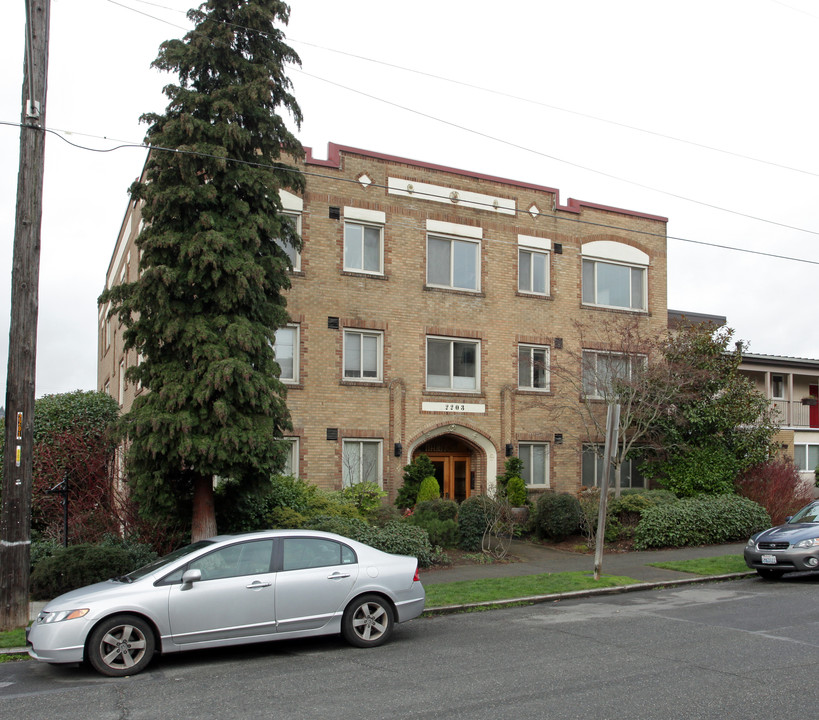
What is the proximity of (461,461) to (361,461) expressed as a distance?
3589mm

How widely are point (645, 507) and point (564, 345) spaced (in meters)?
6.04

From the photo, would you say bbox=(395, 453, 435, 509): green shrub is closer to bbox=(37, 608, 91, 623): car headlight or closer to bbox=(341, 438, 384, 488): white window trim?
bbox=(341, 438, 384, 488): white window trim

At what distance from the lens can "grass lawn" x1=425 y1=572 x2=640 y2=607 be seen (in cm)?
1232

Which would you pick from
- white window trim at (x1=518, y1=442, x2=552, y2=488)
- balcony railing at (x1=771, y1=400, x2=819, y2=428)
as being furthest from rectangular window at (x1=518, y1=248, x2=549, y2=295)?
balcony railing at (x1=771, y1=400, x2=819, y2=428)

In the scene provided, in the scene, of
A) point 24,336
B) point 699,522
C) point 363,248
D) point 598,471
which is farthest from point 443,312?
point 24,336

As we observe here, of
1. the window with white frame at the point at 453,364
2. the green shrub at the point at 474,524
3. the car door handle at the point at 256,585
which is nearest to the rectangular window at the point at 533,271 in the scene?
the window with white frame at the point at 453,364

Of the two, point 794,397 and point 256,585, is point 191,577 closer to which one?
A: point 256,585

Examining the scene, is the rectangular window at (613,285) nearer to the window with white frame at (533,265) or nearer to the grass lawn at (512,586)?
the window with white frame at (533,265)

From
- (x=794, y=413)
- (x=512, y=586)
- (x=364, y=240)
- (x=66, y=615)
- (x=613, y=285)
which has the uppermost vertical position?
(x=364, y=240)

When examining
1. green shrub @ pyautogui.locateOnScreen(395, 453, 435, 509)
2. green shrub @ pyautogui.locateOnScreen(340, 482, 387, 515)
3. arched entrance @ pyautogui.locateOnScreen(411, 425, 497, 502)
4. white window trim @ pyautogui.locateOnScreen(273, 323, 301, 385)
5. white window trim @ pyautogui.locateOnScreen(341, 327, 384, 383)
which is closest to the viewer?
green shrub @ pyautogui.locateOnScreen(340, 482, 387, 515)

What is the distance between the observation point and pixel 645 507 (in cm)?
1911

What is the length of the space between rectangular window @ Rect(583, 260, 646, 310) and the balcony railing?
8875mm

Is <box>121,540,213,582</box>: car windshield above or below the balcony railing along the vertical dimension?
below

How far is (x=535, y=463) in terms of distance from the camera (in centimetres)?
2312
